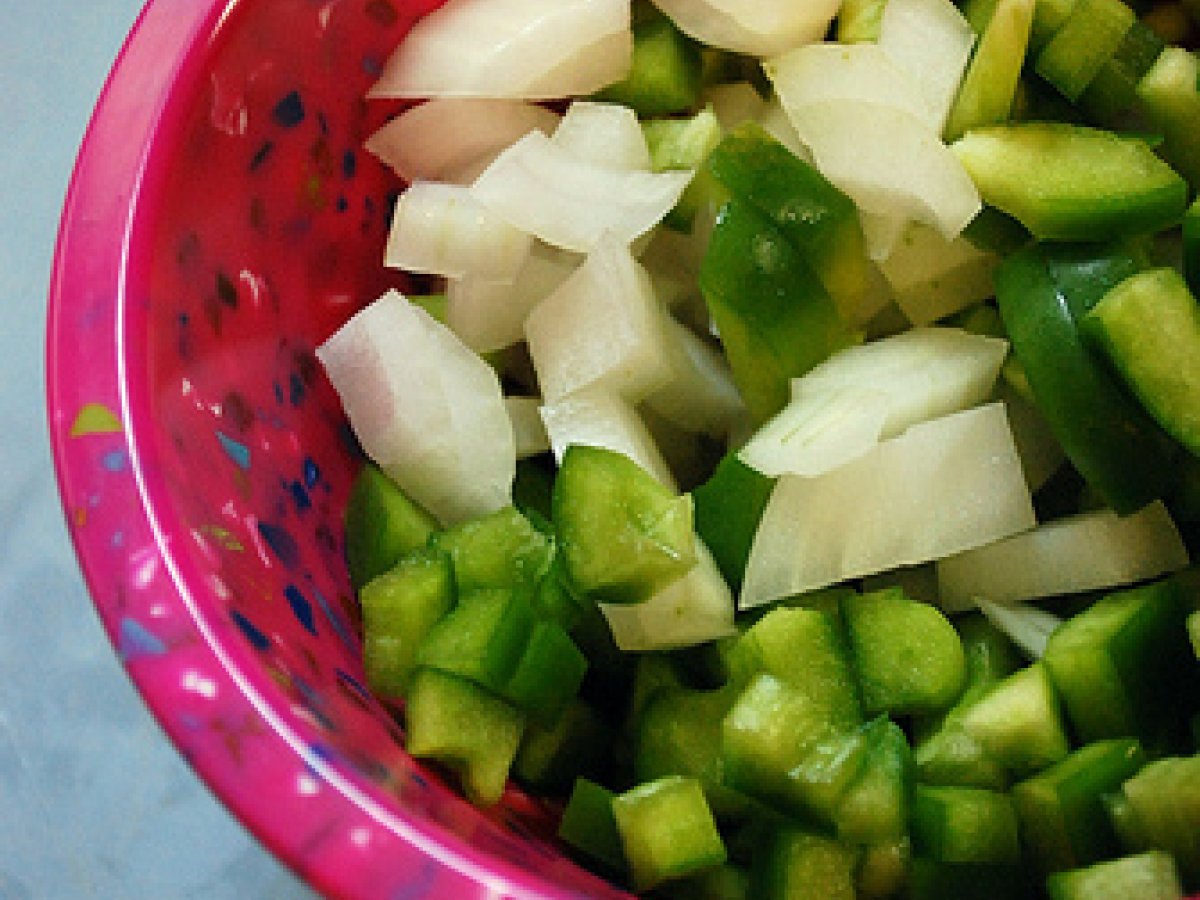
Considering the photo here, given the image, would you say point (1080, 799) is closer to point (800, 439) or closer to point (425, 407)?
point (800, 439)

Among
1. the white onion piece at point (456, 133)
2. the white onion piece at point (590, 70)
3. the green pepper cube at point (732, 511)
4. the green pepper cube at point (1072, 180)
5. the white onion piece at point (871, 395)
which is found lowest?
the green pepper cube at point (732, 511)

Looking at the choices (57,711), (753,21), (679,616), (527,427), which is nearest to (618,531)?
(679,616)

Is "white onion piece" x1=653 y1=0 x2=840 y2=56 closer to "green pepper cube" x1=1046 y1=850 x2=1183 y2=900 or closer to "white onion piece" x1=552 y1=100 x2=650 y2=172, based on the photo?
"white onion piece" x1=552 y1=100 x2=650 y2=172

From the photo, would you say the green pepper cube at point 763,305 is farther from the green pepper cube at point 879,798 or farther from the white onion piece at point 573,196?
the green pepper cube at point 879,798

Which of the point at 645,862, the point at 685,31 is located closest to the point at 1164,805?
the point at 645,862

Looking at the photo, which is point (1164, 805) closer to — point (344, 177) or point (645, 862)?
point (645, 862)

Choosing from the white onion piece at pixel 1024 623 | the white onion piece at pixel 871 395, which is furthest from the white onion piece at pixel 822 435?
the white onion piece at pixel 1024 623

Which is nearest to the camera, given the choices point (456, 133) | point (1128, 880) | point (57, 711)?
point (1128, 880)
